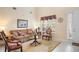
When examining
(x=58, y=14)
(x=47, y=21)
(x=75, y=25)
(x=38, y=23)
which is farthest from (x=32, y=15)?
(x=75, y=25)

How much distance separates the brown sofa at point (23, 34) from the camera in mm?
2354

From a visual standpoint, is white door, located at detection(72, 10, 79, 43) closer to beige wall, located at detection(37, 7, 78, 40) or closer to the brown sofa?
beige wall, located at detection(37, 7, 78, 40)

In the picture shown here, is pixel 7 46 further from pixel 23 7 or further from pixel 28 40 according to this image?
pixel 23 7

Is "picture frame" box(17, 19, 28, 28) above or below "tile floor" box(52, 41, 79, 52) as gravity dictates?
above

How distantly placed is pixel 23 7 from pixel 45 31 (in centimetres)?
56

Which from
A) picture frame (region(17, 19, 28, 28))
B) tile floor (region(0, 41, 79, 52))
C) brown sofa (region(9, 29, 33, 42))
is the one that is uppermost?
picture frame (region(17, 19, 28, 28))

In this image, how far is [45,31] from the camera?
7.86 feet

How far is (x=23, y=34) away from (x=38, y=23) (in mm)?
320

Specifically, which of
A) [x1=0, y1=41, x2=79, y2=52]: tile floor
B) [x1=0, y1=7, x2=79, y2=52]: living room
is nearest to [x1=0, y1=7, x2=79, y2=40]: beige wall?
[x1=0, y1=7, x2=79, y2=52]: living room

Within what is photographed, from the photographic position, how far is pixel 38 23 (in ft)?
7.82

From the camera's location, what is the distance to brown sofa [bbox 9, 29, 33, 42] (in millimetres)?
2354

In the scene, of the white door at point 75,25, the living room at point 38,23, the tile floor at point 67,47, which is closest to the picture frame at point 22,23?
the living room at point 38,23

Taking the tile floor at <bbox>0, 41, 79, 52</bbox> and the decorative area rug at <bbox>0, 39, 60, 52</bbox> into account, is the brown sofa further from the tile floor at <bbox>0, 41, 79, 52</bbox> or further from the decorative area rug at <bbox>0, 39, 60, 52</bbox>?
the tile floor at <bbox>0, 41, 79, 52</bbox>

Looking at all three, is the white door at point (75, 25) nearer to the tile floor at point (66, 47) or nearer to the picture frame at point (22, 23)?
the tile floor at point (66, 47)
